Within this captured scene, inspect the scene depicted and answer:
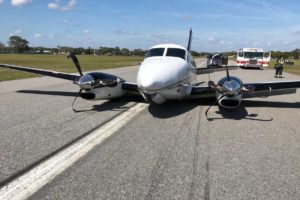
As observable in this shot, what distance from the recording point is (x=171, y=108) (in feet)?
39.9

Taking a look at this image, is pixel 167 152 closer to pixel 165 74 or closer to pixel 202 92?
pixel 165 74

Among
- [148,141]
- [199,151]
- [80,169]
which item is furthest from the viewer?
[148,141]

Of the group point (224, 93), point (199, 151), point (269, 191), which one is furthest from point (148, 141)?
point (224, 93)

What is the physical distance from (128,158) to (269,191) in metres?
2.57

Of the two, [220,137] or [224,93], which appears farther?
[224,93]

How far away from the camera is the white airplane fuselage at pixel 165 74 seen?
990 cm

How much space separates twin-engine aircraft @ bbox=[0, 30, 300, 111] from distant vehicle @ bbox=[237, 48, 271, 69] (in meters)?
35.7

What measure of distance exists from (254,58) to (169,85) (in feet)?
129

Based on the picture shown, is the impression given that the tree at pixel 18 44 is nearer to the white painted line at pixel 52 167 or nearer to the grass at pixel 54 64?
the grass at pixel 54 64

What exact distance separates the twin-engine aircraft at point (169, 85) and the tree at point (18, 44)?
7244 inches

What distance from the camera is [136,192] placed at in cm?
492

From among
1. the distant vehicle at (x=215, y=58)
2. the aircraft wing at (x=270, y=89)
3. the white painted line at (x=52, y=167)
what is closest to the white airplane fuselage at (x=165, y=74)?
the white painted line at (x=52, y=167)

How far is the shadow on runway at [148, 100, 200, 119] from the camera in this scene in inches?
433

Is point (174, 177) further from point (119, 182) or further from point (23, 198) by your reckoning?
point (23, 198)
